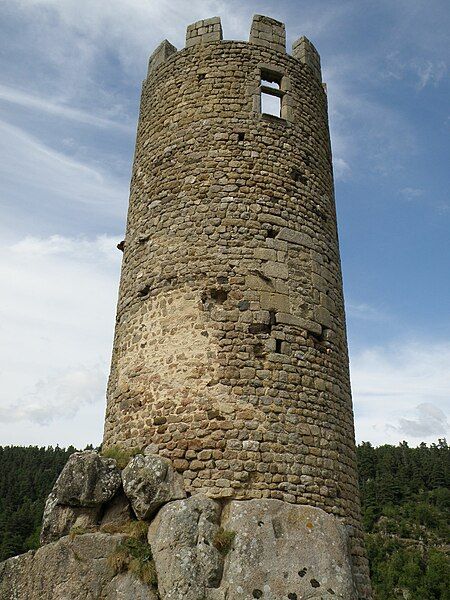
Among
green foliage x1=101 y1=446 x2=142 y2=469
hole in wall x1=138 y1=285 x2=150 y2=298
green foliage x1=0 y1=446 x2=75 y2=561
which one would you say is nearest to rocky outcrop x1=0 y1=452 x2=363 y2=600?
green foliage x1=101 y1=446 x2=142 y2=469

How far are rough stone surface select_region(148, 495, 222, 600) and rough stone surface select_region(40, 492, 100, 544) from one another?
0.89 meters

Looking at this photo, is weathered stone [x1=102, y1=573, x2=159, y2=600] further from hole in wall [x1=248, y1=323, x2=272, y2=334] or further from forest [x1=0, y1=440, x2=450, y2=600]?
forest [x1=0, y1=440, x2=450, y2=600]

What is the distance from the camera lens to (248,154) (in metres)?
8.63

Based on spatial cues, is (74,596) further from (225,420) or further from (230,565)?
(225,420)

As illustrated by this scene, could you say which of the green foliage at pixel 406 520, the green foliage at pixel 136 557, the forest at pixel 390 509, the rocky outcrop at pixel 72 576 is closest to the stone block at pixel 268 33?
the green foliage at pixel 136 557

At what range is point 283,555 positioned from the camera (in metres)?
6.07

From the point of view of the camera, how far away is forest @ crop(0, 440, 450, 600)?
5000 cm

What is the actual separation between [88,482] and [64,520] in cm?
54

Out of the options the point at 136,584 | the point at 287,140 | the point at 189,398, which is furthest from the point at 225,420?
the point at 287,140

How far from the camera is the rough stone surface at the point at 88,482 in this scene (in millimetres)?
6789

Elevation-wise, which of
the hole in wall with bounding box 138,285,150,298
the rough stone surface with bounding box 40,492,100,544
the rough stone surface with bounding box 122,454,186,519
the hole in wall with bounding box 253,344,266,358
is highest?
the hole in wall with bounding box 138,285,150,298

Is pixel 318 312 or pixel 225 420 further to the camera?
pixel 318 312

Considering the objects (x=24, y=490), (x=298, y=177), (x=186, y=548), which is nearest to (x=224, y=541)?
(x=186, y=548)

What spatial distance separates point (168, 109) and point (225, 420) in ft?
18.1
